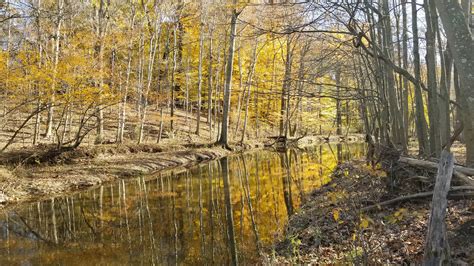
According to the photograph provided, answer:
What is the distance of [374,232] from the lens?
223 inches

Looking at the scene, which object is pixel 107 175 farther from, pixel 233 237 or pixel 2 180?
pixel 233 237

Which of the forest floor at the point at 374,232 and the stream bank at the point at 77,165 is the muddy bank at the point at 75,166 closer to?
the stream bank at the point at 77,165

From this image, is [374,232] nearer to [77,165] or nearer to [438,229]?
[438,229]

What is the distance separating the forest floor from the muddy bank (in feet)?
26.2

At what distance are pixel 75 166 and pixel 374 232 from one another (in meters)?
12.1

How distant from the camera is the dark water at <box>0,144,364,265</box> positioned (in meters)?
6.61

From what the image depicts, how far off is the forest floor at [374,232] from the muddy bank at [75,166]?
8001mm

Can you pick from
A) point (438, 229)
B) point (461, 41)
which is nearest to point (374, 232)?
point (438, 229)

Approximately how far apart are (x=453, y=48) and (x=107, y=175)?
12.3m

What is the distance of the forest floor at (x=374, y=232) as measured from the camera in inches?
176

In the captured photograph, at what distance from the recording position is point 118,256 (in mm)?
6555

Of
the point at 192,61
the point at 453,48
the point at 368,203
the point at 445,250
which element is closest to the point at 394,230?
the point at 368,203

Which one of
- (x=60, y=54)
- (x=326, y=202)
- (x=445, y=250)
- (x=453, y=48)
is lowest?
(x=326, y=202)

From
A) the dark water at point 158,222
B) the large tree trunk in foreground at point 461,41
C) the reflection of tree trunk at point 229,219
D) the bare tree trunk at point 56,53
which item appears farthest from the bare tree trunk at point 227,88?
the large tree trunk in foreground at point 461,41
